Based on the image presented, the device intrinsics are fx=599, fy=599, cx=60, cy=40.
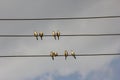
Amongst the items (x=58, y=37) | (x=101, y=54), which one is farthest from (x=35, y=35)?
(x=101, y=54)

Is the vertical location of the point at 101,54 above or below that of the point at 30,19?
below

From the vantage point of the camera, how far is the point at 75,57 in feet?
176

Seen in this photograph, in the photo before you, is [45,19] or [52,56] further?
[52,56]

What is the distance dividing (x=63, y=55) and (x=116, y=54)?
15.4ft

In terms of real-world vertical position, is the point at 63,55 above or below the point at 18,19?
below

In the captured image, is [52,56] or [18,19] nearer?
[18,19]

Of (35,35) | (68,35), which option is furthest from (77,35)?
(35,35)

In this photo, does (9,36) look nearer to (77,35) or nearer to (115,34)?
(77,35)

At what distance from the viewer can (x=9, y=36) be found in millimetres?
51469

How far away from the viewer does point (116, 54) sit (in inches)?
2093

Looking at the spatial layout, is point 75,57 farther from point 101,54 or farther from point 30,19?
point 30,19

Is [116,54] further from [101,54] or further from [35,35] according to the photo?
[35,35]

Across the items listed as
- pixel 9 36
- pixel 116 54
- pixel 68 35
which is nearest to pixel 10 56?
pixel 9 36

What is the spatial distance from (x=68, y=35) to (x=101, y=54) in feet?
12.0
